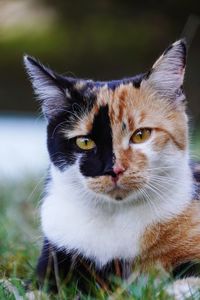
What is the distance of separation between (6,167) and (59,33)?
421cm

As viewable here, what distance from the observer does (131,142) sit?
10.7ft

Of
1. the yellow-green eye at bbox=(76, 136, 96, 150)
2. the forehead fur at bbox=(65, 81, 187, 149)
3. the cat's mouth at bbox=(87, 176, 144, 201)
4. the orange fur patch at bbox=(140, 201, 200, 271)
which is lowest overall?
the orange fur patch at bbox=(140, 201, 200, 271)

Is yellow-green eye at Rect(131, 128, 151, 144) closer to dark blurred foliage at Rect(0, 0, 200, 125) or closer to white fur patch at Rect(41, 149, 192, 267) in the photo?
white fur patch at Rect(41, 149, 192, 267)

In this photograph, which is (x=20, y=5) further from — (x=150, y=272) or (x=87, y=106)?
(x=150, y=272)

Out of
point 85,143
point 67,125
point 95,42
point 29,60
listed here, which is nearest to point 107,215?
point 85,143

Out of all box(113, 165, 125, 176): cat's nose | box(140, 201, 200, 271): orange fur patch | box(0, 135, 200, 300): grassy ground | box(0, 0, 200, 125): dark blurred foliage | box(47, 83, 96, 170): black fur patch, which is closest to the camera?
box(0, 135, 200, 300): grassy ground

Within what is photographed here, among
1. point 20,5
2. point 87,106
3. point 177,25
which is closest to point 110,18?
point 177,25

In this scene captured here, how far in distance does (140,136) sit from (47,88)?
19.9 inches

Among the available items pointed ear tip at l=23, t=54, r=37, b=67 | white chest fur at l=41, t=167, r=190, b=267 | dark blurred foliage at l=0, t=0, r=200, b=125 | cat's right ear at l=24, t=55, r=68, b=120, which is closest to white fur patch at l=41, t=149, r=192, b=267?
white chest fur at l=41, t=167, r=190, b=267

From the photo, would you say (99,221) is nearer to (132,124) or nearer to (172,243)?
(172,243)

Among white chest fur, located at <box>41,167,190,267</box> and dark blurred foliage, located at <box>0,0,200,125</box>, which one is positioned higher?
dark blurred foliage, located at <box>0,0,200,125</box>

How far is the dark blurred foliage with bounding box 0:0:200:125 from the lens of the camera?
32.4ft

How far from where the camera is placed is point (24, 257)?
12.5ft

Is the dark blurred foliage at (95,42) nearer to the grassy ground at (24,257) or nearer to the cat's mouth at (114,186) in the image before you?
the grassy ground at (24,257)
